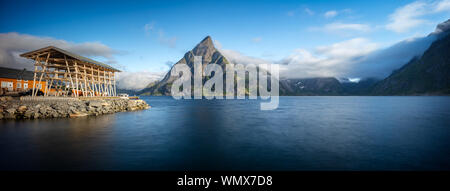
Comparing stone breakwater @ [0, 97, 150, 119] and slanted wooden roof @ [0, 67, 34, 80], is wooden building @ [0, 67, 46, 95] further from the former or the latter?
stone breakwater @ [0, 97, 150, 119]

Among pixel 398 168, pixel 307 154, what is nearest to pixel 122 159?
pixel 307 154

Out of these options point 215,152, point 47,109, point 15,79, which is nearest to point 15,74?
point 15,79

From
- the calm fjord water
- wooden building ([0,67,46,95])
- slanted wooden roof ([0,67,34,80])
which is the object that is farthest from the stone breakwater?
slanted wooden roof ([0,67,34,80])

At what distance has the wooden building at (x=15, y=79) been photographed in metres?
53.5

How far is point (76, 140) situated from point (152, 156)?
8.90 m

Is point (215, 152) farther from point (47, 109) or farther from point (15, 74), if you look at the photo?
point (15, 74)

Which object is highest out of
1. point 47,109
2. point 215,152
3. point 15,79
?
point 15,79

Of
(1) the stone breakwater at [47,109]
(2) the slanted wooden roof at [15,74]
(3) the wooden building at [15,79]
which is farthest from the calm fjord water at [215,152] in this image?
(2) the slanted wooden roof at [15,74]

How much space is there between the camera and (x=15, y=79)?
56344 millimetres

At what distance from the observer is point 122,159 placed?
42.7ft

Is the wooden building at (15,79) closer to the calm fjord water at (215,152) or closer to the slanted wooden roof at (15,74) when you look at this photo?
the slanted wooden roof at (15,74)

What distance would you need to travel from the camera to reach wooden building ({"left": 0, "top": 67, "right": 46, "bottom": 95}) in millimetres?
53528

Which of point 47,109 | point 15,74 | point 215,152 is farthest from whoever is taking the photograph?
point 15,74
